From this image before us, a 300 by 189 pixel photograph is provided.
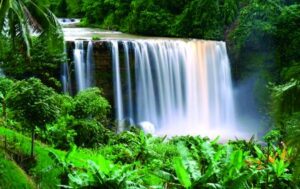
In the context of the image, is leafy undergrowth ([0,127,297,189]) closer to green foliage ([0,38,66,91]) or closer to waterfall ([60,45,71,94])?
green foliage ([0,38,66,91])

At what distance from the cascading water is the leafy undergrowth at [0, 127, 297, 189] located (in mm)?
8632

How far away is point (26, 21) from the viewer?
10.9 m

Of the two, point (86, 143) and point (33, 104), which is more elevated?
point (33, 104)

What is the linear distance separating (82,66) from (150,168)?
1123 centimetres

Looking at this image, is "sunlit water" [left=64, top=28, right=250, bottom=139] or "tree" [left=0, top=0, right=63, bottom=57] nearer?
"tree" [left=0, top=0, right=63, bottom=57]

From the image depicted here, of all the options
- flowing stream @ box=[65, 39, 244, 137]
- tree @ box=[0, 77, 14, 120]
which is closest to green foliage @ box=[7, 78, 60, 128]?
tree @ box=[0, 77, 14, 120]

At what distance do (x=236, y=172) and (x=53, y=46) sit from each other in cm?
559

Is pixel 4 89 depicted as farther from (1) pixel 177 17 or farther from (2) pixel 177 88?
(1) pixel 177 17

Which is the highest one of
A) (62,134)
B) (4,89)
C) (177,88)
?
(4,89)

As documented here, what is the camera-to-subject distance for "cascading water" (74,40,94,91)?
70.5 ft

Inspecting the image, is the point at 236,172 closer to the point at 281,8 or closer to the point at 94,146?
the point at 94,146

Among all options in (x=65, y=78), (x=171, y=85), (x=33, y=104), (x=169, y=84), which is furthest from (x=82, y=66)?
(x=33, y=104)

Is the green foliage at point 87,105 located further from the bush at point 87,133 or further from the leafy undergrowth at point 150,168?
the leafy undergrowth at point 150,168

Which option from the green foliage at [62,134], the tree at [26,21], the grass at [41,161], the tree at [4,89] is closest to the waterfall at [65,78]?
the tree at [4,89]
